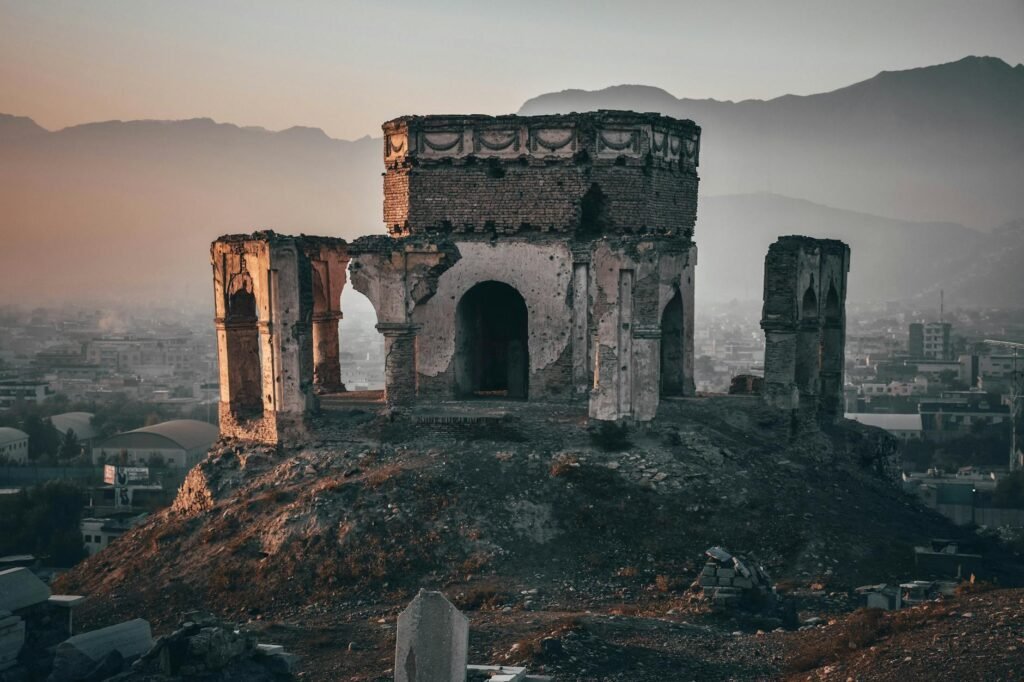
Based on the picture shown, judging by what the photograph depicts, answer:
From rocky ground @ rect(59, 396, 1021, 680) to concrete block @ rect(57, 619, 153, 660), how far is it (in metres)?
1.48

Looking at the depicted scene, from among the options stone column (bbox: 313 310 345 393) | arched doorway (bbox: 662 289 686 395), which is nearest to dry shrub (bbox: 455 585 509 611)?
arched doorway (bbox: 662 289 686 395)

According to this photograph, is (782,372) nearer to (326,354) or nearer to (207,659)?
(326,354)

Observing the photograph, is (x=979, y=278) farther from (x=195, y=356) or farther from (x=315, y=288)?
(x=315, y=288)

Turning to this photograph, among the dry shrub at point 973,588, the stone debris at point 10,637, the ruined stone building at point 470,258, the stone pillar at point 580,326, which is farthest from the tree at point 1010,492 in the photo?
the stone debris at point 10,637

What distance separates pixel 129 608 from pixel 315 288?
7.62 m

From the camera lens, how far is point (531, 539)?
54.4 feet

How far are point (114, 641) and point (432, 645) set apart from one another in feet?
13.8

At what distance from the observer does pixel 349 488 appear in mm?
17797

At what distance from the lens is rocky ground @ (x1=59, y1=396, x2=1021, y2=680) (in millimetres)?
13477

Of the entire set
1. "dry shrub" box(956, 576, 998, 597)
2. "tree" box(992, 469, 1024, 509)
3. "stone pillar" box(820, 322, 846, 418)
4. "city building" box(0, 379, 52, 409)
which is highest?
"stone pillar" box(820, 322, 846, 418)

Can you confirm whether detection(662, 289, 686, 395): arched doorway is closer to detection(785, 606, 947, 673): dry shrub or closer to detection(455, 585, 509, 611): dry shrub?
detection(455, 585, 509, 611): dry shrub

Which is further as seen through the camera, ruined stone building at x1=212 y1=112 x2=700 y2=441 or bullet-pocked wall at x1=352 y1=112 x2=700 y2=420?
bullet-pocked wall at x1=352 y1=112 x2=700 y2=420

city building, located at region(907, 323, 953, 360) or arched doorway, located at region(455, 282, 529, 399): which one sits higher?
arched doorway, located at region(455, 282, 529, 399)

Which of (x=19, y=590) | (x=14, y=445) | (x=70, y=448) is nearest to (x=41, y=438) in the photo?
(x=14, y=445)
